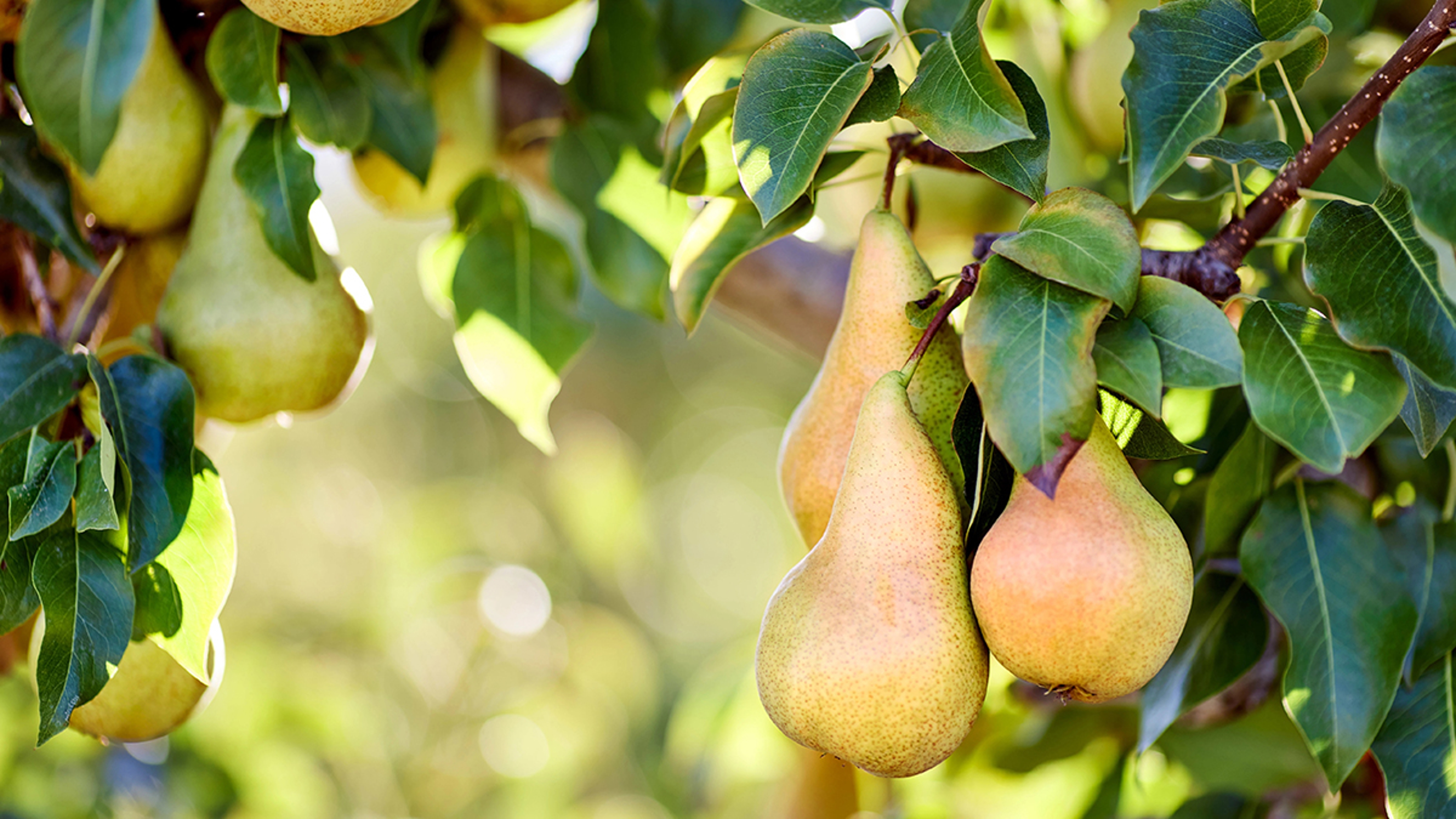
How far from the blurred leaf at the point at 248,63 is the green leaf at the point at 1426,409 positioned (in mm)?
598

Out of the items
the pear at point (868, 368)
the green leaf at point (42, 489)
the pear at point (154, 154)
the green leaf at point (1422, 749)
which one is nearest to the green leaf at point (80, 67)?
the pear at point (154, 154)

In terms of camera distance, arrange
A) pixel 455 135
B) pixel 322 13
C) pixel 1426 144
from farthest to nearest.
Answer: pixel 455 135, pixel 322 13, pixel 1426 144

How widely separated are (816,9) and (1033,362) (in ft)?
0.83

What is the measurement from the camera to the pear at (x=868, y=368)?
1.68ft

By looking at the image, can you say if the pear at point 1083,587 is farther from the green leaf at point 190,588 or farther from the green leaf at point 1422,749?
the green leaf at point 190,588

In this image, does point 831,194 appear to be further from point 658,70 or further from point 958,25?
point 958,25

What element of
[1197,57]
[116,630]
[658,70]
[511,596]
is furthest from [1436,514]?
[511,596]

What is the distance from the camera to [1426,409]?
44 centimetres

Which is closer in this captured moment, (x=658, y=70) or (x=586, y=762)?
(x=658, y=70)

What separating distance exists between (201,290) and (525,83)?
1.42 ft

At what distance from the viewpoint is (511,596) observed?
233 centimetres

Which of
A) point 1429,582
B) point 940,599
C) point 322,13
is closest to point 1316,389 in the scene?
point 940,599

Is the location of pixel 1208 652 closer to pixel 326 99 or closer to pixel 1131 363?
pixel 1131 363

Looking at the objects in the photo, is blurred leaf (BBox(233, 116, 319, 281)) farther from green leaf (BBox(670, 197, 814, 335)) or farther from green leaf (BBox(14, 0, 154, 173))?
green leaf (BBox(670, 197, 814, 335))
